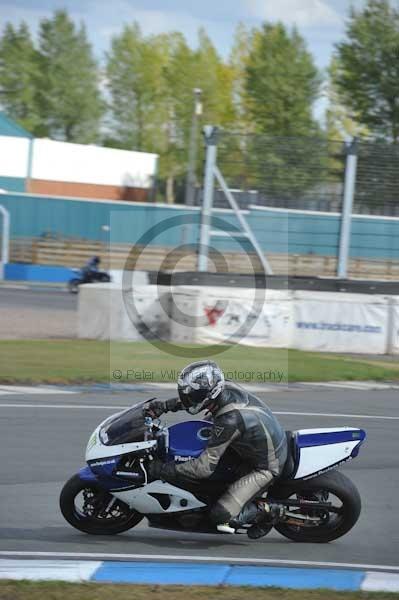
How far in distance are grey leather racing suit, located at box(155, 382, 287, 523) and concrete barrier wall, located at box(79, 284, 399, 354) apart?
1139 centimetres

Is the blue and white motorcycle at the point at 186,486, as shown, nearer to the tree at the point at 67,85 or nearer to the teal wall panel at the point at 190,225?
the teal wall panel at the point at 190,225

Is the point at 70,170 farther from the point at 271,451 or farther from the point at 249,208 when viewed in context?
the point at 271,451

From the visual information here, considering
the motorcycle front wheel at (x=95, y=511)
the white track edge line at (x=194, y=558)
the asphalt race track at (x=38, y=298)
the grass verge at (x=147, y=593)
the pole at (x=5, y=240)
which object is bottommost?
the white track edge line at (x=194, y=558)

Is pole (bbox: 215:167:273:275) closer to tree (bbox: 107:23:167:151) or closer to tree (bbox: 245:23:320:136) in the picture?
tree (bbox: 245:23:320:136)

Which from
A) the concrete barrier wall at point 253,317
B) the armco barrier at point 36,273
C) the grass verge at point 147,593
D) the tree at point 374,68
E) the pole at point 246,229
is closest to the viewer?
the grass verge at point 147,593

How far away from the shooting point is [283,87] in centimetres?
5562

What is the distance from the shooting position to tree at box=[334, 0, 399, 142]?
151ft

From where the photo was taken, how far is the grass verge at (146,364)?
49.9 ft

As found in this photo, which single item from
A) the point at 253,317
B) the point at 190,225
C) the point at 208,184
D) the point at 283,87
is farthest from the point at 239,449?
the point at 283,87

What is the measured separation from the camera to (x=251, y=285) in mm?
19406

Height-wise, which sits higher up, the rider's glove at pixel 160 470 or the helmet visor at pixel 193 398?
the helmet visor at pixel 193 398

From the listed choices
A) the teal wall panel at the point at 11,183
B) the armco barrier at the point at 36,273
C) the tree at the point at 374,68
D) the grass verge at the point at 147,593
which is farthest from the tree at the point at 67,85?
the grass verge at the point at 147,593

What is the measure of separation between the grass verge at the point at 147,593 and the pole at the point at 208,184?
1418 centimetres

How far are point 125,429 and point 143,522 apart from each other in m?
1.12
